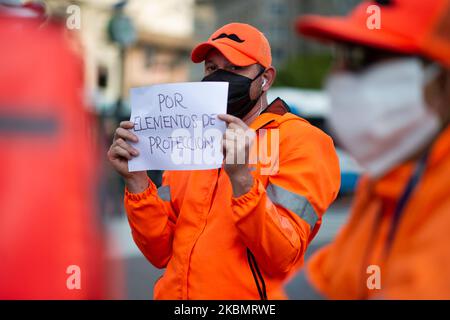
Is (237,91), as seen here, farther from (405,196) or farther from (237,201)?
(405,196)

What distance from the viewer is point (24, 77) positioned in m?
2.20

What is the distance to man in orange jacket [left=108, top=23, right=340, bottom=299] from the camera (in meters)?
2.58

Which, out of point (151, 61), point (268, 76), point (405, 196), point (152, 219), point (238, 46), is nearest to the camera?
point (405, 196)

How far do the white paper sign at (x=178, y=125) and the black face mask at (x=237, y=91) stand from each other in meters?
0.20

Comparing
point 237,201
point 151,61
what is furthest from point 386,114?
point 151,61

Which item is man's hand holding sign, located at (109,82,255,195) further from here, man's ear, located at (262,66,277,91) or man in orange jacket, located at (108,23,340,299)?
man's ear, located at (262,66,277,91)

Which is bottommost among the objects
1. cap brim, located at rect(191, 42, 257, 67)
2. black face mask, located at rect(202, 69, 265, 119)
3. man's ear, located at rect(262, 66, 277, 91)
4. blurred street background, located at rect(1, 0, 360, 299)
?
black face mask, located at rect(202, 69, 265, 119)

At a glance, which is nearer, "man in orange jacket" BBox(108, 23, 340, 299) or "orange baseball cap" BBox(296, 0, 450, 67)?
"orange baseball cap" BBox(296, 0, 450, 67)

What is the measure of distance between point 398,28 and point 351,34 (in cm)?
11

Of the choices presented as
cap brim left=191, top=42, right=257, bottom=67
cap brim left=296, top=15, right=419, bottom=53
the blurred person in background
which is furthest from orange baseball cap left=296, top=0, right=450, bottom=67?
cap brim left=191, top=42, right=257, bottom=67

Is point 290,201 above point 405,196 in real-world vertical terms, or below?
above

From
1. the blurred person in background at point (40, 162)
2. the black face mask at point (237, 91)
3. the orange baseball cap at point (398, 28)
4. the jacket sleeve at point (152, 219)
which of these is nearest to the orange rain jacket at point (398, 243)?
the orange baseball cap at point (398, 28)

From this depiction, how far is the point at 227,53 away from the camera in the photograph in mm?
2996
